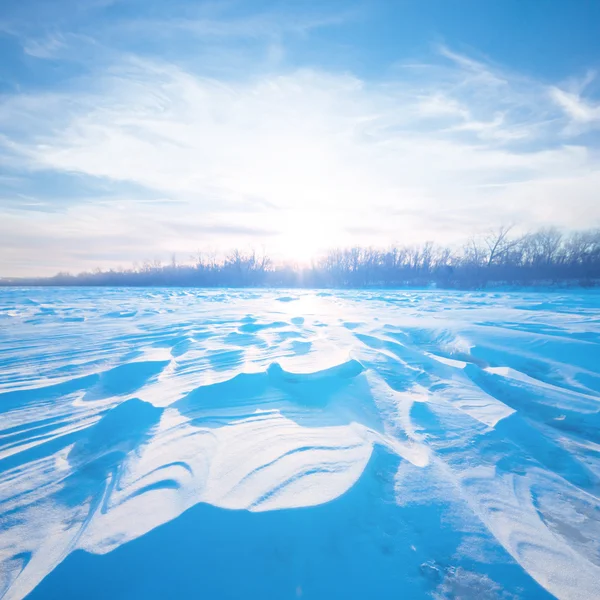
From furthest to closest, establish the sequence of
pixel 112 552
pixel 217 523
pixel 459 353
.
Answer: pixel 459 353
pixel 217 523
pixel 112 552

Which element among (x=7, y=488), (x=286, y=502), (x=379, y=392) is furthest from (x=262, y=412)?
(x=7, y=488)

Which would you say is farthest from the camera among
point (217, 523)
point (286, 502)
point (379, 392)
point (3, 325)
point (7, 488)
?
point (3, 325)

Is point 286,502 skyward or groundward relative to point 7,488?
skyward

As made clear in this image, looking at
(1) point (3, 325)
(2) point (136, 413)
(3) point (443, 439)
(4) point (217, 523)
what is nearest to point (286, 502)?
(4) point (217, 523)

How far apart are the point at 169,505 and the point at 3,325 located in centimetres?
677

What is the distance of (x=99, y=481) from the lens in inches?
60.8

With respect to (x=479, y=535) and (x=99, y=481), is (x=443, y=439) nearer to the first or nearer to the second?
(x=479, y=535)

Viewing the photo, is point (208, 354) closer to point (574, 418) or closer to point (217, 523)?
point (217, 523)

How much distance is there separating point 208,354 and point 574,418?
360 cm

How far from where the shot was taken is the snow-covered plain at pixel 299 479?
3.46 ft

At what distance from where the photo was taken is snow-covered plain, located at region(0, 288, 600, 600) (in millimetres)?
1055

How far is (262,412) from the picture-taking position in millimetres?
2182

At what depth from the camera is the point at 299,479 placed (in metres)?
1.45

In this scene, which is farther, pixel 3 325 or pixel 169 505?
pixel 3 325
